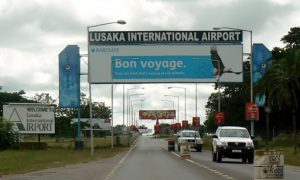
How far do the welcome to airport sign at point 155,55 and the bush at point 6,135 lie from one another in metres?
9.12

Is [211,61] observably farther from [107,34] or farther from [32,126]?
[32,126]

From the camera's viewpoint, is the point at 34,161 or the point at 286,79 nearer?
the point at 34,161

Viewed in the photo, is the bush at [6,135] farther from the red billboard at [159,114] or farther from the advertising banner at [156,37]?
the red billboard at [159,114]

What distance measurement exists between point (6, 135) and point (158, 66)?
51.0 ft

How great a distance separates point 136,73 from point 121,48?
2701mm

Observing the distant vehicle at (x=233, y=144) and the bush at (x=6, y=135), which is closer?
the distant vehicle at (x=233, y=144)

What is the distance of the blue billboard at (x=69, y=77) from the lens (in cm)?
6444

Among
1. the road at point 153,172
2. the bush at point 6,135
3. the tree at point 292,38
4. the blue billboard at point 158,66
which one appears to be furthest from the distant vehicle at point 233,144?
the tree at point 292,38

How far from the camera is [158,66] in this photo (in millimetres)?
65125

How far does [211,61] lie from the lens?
65312mm

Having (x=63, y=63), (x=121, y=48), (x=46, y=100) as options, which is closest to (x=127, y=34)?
(x=121, y=48)

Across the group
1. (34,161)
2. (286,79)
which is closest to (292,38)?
(286,79)

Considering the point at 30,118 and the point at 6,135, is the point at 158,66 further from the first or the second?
the point at 6,135

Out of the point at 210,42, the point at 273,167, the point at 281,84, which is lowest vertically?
the point at 273,167
